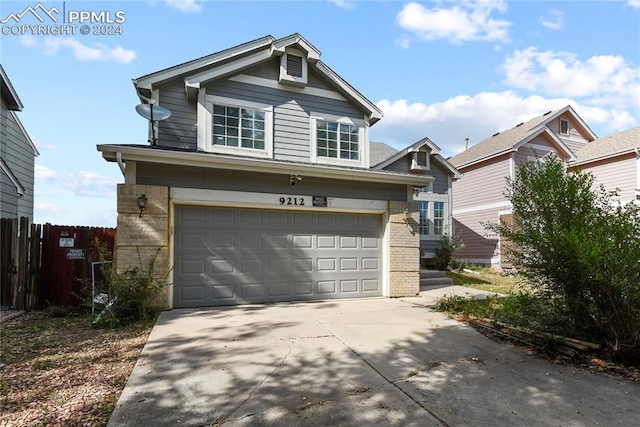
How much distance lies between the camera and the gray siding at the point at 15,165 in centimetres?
1139

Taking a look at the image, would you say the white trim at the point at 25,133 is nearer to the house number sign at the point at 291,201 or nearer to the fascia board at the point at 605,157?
the house number sign at the point at 291,201

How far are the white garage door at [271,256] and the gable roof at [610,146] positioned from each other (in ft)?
44.5

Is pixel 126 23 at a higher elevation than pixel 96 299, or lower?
higher

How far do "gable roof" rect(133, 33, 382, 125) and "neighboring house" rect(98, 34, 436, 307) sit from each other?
3 cm

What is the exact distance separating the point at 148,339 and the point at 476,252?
1548 cm

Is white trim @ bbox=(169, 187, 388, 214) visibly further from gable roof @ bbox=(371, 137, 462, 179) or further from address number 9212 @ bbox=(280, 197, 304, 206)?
gable roof @ bbox=(371, 137, 462, 179)

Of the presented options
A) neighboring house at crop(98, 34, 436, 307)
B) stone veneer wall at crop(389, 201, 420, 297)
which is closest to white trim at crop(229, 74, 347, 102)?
neighboring house at crop(98, 34, 436, 307)

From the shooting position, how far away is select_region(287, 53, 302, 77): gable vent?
31.4 feet

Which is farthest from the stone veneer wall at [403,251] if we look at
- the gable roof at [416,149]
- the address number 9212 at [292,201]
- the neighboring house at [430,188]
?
the neighboring house at [430,188]

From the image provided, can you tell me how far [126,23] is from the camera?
7.31 metres

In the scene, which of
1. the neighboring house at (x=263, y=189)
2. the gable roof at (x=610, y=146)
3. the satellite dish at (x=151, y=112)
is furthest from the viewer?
the gable roof at (x=610, y=146)

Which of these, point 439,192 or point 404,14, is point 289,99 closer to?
point 404,14

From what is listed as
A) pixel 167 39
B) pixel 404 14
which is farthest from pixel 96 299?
pixel 404 14

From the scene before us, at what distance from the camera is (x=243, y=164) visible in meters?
7.28
